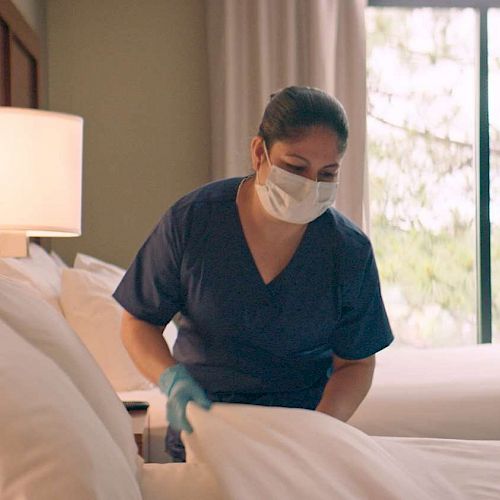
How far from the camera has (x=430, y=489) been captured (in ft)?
4.64

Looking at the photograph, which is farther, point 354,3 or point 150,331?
Answer: point 354,3

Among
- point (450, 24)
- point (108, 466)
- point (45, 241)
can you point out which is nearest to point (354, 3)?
point (450, 24)

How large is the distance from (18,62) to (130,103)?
3.22 feet

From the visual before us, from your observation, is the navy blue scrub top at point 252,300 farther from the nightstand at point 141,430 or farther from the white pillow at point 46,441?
the white pillow at point 46,441

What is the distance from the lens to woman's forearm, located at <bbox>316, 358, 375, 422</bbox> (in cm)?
180

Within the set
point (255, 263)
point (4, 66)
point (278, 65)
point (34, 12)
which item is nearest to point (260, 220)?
point (255, 263)

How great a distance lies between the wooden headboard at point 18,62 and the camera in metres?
3.22

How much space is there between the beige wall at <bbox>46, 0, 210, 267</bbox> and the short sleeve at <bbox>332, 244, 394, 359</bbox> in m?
2.67

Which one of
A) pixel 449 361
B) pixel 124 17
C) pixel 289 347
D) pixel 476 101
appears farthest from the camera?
pixel 476 101

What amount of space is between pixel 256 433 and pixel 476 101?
12.5 ft

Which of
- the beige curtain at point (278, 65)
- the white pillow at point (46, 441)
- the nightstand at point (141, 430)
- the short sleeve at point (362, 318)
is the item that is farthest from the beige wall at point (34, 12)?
the white pillow at point (46, 441)

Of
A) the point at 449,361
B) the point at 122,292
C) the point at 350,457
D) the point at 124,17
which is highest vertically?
the point at 124,17

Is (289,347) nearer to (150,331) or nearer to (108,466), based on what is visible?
(150,331)

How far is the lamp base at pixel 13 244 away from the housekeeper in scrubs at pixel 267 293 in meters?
0.68
